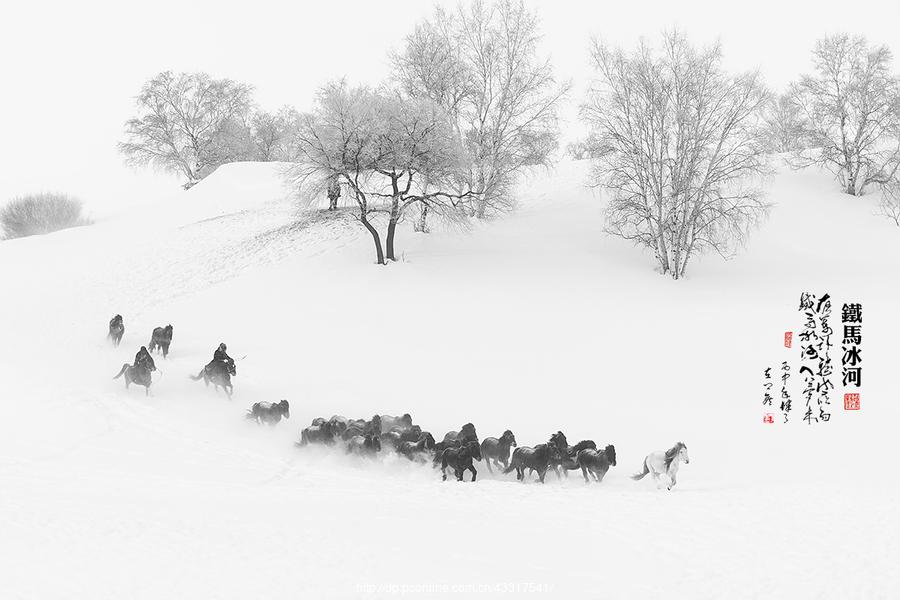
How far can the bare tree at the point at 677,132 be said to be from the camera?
83.5ft

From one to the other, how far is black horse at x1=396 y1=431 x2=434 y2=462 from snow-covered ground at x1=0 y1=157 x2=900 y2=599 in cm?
37

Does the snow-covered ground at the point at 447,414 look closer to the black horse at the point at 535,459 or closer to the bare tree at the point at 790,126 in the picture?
the black horse at the point at 535,459

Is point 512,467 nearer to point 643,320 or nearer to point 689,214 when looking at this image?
point 643,320

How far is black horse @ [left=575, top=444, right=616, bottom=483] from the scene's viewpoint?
43.1 feet

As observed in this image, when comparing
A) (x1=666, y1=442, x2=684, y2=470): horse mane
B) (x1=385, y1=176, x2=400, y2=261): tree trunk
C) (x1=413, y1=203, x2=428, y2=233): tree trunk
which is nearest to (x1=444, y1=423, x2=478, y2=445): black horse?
(x1=666, y1=442, x2=684, y2=470): horse mane

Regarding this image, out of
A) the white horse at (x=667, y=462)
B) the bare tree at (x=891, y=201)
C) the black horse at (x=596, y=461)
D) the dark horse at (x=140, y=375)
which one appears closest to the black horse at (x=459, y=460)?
the black horse at (x=596, y=461)

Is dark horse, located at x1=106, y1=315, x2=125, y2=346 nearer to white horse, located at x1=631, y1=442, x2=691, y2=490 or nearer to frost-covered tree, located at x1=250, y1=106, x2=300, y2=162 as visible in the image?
white horse, located at x1=631, y1=442, x2=691, y2=490

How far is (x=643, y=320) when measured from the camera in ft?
71.7

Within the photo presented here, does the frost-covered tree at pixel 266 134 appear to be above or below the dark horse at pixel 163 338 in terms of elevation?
above

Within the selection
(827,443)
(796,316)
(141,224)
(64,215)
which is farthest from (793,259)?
(64,215)

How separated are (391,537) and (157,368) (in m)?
12.0

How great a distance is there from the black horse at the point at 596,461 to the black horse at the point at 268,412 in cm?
736

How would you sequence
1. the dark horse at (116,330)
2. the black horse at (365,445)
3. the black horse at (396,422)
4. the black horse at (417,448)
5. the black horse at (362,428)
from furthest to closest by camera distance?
the dark horse at (116,330) → the black horse at (396,422) → the black horse at (362,428) → the black horse at (365,445) → the black horse at (417,448)

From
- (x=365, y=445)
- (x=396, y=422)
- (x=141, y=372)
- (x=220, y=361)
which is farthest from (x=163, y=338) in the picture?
(x=365, y=445)
